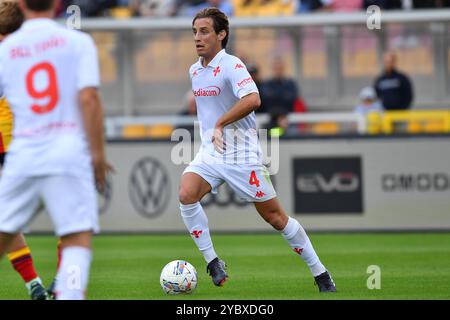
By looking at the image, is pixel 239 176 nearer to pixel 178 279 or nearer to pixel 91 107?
pixel 178 279

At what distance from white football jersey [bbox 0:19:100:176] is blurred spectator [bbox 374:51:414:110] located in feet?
43.3

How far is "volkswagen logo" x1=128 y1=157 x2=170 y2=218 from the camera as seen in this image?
17844 millimetres

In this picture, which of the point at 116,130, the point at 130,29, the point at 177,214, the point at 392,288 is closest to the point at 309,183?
the point at 177,214

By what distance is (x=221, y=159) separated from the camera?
32.1 ft

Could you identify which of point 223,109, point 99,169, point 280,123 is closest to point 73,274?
point 99,169

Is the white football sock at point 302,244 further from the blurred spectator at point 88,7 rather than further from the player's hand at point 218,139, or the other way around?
the blurred spectator at point 88,7

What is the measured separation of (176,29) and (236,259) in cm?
847

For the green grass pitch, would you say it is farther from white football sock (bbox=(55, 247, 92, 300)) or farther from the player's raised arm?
the player's raised arm

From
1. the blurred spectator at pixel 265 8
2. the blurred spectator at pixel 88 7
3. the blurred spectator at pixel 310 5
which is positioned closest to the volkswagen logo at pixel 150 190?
the blurred spectator at pixel 88 7

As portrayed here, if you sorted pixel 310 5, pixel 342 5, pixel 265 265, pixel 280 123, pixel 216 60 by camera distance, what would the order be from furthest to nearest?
pixel 342 5 → pixel 310 5 → pixel 280 123 → pixel 265 265 → pixel 216 60

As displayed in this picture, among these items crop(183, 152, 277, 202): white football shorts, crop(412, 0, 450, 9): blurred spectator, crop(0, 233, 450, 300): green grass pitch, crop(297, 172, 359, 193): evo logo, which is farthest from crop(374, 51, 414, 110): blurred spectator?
crop(183, 152, 277, 202): white football shorts

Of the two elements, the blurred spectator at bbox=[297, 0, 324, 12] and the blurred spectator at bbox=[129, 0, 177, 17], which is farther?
the blurred spectator at bbox=[129, 0, 177, 17]

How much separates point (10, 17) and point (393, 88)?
11.8m

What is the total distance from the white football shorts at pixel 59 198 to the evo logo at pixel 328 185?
443 inches
